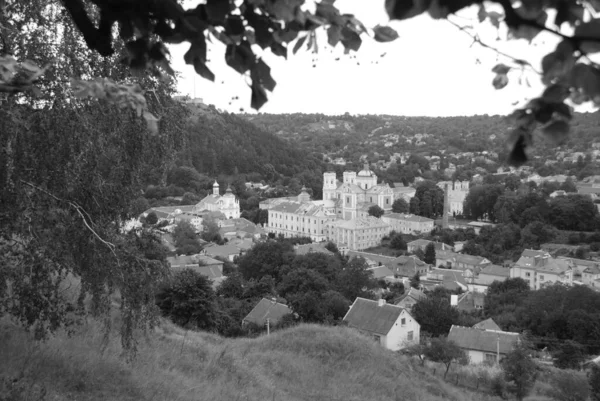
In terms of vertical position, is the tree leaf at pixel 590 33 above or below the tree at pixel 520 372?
above

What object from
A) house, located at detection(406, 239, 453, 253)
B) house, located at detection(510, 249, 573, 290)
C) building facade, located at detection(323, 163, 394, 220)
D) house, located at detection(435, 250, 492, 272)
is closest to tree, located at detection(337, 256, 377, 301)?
house, located at detection(510, 249, 573, 290)

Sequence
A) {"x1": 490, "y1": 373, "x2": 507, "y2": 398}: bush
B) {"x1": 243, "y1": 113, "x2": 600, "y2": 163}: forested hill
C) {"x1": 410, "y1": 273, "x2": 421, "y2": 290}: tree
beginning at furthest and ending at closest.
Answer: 1. {"x1": 243, "y1": 113, "x2": 600, "y2": 163}: forested hill
2. {"x1": 410, "y1": 273, "x2": 421, "y2": 290}: tree
3. {"x1": 490, "y1": 373, "x2": 507, "y2": 398}: bush

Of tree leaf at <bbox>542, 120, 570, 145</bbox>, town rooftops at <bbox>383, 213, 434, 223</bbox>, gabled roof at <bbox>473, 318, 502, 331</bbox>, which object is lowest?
gabled roof at <bbox>473, 318, 502, 331</bbox>

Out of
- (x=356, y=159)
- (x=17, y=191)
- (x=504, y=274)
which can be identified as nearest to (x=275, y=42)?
(x=17, y=191)

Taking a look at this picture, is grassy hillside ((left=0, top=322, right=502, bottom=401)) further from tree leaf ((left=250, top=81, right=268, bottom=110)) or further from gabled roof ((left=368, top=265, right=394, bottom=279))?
gabled roof ((left=368, top=265, right=394, bottom=279))

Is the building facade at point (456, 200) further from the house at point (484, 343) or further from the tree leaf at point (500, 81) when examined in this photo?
the tree leaf at point (500, 81)

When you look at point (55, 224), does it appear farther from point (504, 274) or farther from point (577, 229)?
point (577, 229)

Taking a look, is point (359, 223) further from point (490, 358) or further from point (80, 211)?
point (80, 211)

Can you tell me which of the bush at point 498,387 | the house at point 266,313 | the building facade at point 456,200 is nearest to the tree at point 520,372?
the bush at point 498,387
